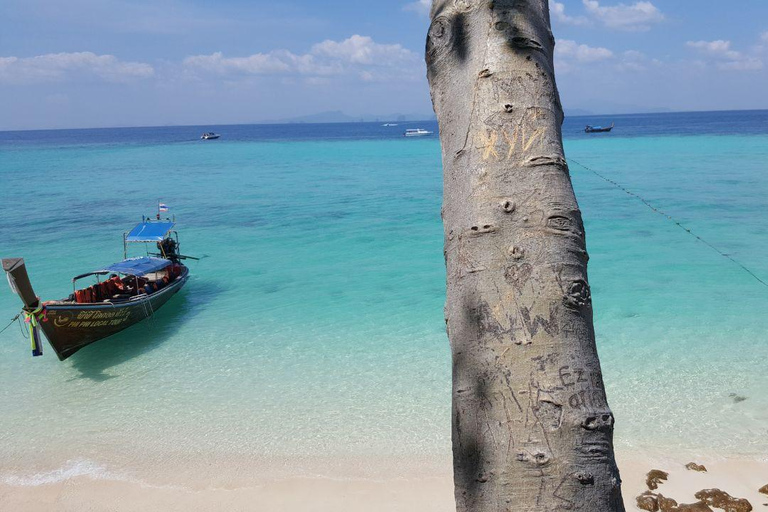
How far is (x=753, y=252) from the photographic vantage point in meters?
16.9

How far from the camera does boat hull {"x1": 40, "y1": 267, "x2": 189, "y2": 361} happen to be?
1053cm

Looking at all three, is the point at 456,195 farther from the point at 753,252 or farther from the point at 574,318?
the point at 753,252

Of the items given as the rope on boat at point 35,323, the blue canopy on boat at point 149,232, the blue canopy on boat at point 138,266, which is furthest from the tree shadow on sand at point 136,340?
the blue canopy on boat at point 149,232

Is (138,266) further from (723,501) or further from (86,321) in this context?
(723,501)

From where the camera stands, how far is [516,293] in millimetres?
1149

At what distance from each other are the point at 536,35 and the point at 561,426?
80 cm

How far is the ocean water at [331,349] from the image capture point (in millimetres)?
8195

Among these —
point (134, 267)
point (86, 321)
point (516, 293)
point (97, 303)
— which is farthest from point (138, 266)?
point (516, 293)

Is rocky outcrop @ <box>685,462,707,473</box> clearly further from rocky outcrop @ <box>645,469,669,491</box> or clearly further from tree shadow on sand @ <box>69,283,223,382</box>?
tree shadow on sand @ <box>69,283,223,382</box>

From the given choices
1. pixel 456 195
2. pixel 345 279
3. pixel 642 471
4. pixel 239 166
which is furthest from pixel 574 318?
pixel 239 166

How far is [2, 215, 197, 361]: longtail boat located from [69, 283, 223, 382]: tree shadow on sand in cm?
A: 21

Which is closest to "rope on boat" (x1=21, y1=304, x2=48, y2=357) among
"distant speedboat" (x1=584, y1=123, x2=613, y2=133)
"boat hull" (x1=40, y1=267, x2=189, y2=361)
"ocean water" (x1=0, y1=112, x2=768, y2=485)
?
"boat hull" (x1=40, y1=267, x2=189, y2=361)

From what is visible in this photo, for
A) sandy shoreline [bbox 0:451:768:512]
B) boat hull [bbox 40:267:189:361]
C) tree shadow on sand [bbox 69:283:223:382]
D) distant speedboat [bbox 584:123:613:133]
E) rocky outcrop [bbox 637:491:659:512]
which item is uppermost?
distant speedboat [bbox 584:123:613:133]

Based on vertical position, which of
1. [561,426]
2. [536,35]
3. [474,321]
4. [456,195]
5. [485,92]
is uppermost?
[536,35]
